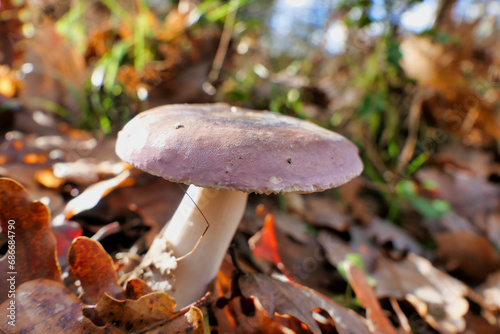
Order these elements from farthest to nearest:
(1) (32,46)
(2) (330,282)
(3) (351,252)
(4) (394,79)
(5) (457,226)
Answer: (4) (394,79), (1) (32,46), (5) (457,226), (3) (351,252), (2) (330,282)

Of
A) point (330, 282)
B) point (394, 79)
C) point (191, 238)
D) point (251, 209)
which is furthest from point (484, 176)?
point (191, 238)

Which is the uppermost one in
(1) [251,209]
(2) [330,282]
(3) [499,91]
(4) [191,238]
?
(3) [499,91]

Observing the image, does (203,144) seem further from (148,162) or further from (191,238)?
(191,238)

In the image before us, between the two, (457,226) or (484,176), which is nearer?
(457,226)

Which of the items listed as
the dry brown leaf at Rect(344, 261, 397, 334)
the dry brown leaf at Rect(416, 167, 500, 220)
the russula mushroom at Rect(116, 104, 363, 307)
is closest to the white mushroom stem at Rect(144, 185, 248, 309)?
the russula mushroom at Rect(116, 104, 363, 307)

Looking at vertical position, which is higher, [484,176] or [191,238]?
[191,238]

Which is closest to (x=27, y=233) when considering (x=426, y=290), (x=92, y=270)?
(x=92, y=270)
